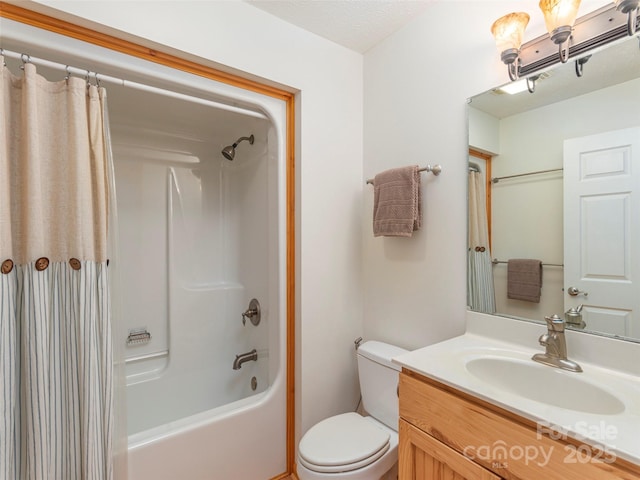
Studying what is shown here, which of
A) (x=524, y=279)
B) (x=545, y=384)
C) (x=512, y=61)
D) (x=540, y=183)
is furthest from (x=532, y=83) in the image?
(x=545, y=384)

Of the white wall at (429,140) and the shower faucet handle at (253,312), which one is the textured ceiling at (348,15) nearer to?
the white wall at (429,140)

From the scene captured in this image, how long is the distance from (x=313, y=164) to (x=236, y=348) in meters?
1.47

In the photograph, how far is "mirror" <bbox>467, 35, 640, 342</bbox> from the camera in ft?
3.19

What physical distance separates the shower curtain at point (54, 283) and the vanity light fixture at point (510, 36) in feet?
4.98

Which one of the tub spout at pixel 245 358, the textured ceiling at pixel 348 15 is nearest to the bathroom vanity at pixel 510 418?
the tub spout at pixel 245 358

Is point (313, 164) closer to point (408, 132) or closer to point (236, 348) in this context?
point (408, 132)

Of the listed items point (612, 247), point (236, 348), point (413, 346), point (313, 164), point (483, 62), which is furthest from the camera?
point (236, 348)

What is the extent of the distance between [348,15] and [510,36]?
2.60 ft

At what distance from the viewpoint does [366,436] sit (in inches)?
53.5

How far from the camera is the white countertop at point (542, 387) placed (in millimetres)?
638

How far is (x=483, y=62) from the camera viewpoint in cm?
131

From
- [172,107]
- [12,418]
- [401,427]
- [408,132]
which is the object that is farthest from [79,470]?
[408,132]

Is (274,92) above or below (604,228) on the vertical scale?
above

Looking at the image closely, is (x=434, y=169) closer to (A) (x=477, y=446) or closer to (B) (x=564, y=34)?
(B) (x=564, y=34)
